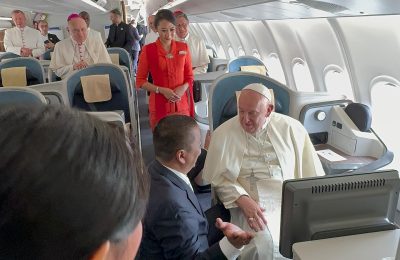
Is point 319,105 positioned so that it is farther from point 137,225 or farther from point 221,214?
point 137,225

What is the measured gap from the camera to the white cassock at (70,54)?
4.16 meters

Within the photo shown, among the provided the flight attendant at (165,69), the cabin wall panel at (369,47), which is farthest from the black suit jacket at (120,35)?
the cabin wall panel at (369,47)

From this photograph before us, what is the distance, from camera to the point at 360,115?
2.77m

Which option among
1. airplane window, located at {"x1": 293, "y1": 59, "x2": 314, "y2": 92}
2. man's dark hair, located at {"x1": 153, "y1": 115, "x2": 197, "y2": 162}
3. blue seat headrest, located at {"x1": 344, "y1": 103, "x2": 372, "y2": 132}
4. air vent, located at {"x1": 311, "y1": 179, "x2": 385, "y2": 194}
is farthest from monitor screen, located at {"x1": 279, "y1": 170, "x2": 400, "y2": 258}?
airplane window, located at {"x1": 293, "y1": 59, "x2": 314, "y2": 92}

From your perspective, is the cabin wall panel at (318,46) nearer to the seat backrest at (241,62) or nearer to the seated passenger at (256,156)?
the seat backrest at (241,62)

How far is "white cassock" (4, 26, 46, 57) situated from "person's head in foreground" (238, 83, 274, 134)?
5.81 meters

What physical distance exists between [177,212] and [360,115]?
185 centimetres

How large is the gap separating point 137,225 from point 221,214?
1805mm

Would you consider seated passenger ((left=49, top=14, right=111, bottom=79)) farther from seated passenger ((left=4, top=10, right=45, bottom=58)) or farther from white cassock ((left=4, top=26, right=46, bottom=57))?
white cassock ((left=4, top=26, right=46, bottom=57))

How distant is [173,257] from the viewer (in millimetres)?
1653

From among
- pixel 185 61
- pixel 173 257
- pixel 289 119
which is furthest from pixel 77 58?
pixel 173 257

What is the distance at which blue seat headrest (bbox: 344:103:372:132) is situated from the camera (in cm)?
274

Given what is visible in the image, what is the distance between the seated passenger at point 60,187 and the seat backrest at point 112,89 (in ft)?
10.4

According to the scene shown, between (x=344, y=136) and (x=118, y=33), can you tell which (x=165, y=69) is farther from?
(x=118, y=33)
